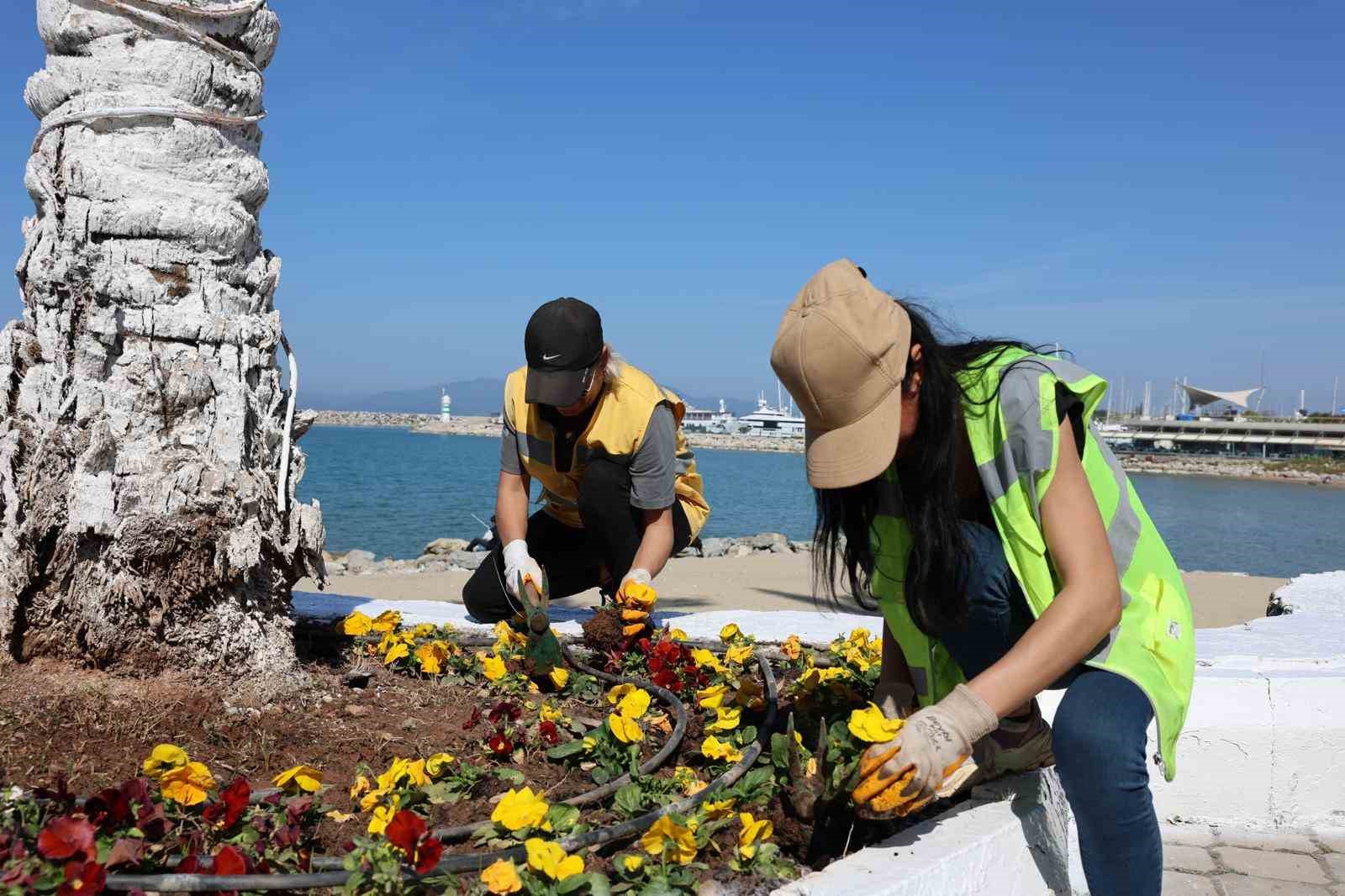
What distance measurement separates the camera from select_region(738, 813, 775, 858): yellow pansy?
5.27 feet

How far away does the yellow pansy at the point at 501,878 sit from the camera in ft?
4.58

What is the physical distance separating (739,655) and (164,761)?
5.33 ft

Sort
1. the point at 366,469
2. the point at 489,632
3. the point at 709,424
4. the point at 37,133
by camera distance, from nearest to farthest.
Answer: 1. the point at 37,133
2. the point at 489,632
3. the point at 366,469
4. the point at 709,424

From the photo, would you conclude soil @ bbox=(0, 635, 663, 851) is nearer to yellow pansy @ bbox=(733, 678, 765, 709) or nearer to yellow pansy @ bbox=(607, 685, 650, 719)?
yellow pansy @ bbox=(607, 685, 650, 719)

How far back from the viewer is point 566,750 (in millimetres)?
2098

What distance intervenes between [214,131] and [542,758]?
1.78m

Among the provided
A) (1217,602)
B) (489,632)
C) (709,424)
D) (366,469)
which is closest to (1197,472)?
(366,469)

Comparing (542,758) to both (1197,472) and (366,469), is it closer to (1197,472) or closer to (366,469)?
(366,469)

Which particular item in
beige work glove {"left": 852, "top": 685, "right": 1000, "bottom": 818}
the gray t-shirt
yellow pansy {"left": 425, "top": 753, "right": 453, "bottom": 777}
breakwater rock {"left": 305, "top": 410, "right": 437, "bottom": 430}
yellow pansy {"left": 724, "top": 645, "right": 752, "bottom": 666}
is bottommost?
breakwater rock {"left": 305, "top": 410, "right": 437, "bottom": 430}

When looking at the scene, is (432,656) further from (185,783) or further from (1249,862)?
(1249,862)

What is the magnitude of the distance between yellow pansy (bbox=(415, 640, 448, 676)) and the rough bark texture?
366 mm

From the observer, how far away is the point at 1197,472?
41.2 m

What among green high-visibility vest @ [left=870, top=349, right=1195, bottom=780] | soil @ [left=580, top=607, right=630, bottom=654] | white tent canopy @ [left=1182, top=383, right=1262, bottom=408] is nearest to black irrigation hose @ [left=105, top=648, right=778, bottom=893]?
green high-visibility vest @ [left=870, top=349, right=1195, bottom=780]

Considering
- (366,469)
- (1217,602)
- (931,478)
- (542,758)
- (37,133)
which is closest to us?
(931,478)
